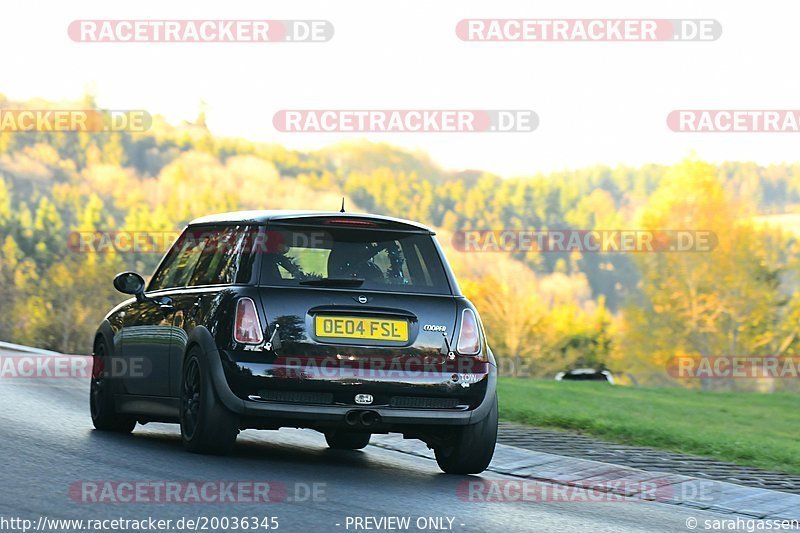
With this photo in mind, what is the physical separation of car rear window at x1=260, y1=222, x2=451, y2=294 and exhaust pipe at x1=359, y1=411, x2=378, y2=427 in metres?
0.86

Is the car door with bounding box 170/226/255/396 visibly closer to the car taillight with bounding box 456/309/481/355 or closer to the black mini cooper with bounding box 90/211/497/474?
the black mini cooper with bounding box 90/211/497/474

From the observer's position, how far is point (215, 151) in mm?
137625

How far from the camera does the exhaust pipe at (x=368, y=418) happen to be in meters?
8.76

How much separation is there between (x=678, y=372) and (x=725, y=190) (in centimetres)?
1270

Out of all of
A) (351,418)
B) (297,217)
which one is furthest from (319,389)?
(297,217)

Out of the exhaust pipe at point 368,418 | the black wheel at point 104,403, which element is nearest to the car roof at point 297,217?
the exhaust pipe at point 368,418

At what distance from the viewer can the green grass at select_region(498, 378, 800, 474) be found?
1238 centimetres

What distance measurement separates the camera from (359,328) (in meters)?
8.80

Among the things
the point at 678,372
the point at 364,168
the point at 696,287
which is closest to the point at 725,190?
the point at 696,287

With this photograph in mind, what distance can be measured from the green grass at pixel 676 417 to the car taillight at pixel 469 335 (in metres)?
3.42

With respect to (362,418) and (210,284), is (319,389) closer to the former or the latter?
(362,418)

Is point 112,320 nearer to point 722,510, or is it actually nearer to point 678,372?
point 722,510

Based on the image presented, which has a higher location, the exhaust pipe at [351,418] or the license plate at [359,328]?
the license plate at [359,328]

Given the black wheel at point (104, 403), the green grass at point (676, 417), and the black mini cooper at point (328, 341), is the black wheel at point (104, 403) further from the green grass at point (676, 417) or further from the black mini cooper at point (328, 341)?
the green grass at point (676, 417)
